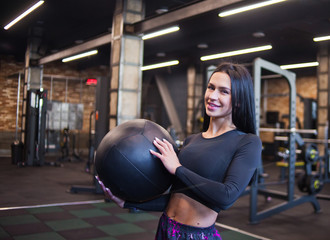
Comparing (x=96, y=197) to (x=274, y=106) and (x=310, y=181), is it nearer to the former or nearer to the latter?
(x=310, y=181)

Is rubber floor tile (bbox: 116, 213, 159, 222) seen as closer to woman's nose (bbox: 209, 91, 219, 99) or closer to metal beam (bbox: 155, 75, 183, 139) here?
woman's nose (bbox: 209, 91, 219, 99)

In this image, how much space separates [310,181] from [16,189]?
4.44 metres

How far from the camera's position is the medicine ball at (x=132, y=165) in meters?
1.19

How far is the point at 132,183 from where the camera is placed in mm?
1210

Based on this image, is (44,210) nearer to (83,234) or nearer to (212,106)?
(83,234)

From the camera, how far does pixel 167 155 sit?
1175 mm

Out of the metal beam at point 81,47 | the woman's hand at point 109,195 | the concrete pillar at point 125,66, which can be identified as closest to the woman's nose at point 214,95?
the woman's hand at point 109,195

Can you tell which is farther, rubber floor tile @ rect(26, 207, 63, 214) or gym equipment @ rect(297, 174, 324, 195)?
gym equipment @ rect(297, 174, 324, 195)

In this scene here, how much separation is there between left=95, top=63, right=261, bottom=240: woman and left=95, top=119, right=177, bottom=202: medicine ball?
0.14 ft

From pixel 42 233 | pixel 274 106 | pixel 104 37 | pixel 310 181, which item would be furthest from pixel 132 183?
pixel 274 106

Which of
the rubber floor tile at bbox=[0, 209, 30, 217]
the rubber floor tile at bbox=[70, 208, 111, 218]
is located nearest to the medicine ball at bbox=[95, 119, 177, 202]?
the rubber floor tile at bbox=[70, 208, 111, 218]

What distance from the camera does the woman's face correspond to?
1218mm

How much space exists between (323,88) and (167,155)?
8926 millimetres

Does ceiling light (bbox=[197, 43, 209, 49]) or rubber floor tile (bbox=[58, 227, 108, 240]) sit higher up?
ceiling light (bbox=[197, 43, 209, 49])
